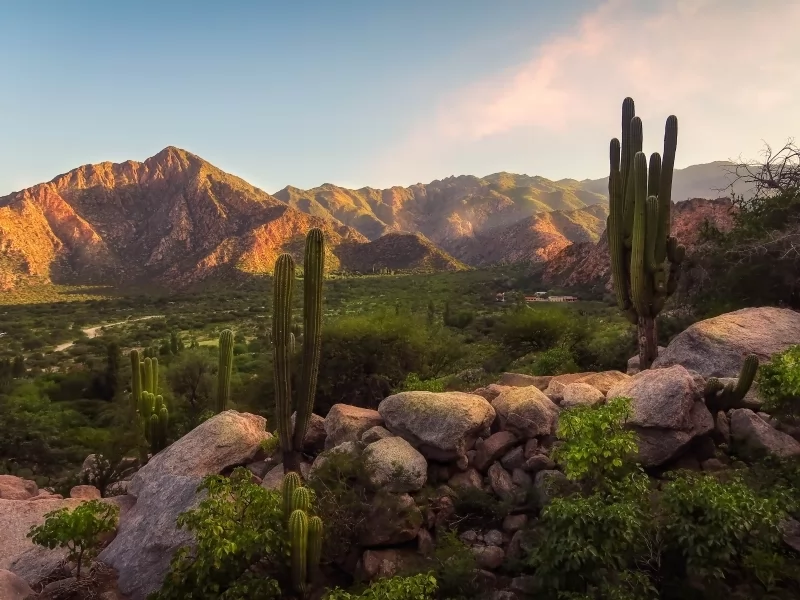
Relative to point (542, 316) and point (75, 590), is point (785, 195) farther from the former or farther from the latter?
point (75, 590)

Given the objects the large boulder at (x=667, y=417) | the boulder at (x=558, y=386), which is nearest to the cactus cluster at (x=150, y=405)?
the boulder at (x=558, y=386)

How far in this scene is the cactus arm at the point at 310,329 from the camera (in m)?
7.89

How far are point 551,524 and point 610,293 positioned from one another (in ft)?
128

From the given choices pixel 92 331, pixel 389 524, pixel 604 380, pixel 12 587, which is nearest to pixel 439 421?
pixel 389 524

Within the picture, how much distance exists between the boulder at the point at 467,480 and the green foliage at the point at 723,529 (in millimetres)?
2582

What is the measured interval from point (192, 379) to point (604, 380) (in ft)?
56.4

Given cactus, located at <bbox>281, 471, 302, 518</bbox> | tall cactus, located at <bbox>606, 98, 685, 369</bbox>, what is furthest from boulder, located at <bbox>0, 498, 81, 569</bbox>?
tall cactus, located at <bbox>606, 98, 685, 369</bbox>

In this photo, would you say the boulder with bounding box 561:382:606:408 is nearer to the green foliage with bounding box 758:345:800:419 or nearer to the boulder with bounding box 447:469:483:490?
the boulder with bounding box 447:469:483:490

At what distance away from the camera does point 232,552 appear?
16.5 ft

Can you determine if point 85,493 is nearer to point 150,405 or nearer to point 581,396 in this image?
point 150,405

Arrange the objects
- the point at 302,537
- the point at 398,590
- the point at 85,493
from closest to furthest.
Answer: the point at 398,590 < the point at 302,537 < the point at 85,493

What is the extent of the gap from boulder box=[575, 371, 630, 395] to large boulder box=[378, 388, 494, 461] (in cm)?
219

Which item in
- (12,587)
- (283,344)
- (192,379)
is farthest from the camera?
(192,379)

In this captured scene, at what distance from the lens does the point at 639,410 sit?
670 cm
